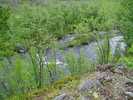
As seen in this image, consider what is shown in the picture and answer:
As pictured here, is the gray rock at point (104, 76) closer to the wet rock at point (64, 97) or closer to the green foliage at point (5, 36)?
the wet rock at point (64, 97)

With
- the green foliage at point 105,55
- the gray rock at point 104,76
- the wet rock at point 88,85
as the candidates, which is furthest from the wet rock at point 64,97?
the green foliage at point 105,55

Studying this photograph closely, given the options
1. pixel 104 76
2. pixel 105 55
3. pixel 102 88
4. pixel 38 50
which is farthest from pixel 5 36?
pixel 102 88

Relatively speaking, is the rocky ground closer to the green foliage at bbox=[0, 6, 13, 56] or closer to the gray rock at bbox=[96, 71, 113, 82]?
the gray rock at bbox=[96, 71, 113, 82]

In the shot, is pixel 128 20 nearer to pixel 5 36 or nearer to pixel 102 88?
pixel 5 36

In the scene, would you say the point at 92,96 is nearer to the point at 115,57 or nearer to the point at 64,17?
the point at 115,57

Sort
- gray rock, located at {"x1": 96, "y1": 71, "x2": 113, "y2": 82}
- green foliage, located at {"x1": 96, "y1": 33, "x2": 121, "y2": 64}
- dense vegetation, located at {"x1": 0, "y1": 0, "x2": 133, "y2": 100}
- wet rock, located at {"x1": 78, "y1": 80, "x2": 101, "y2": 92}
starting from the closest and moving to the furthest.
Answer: wet rock, located at {"x1": 78, "y1": 80, "x2": 101, "y2": 92} < gray rock, located at {"x1": 96, "y1": 71, "x2": 113, "y2": 82} < dense vegetation, located at {"x1": 0, "y1": 0, "x2": 133, "y2": 100} < green foliage, located at {"x1": 96, "y1": 33, "x2": 121, "y2": 64}

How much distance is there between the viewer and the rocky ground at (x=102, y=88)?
870 cm

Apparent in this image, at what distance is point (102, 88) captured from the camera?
349 inches

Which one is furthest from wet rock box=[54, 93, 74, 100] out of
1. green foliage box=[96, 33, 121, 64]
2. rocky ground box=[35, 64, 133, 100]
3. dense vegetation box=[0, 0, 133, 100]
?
green foliage box=[96, 33, 121, 64]

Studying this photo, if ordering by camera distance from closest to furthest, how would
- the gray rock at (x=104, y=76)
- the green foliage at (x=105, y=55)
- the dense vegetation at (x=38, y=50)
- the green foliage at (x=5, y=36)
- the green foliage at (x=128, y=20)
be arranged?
the gray rock at (x=104, y=76)
the dense vegetation at (x=38, y=50)
the green foliage at (x=105, y=55)
the green foliage at (x=5, y=36)
the green foliage at (x=128, y=20)

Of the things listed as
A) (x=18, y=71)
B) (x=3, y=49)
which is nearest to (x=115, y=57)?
(x=18, y=71)

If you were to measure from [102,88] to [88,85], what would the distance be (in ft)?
1.47

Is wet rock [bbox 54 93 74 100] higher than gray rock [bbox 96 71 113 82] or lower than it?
lower

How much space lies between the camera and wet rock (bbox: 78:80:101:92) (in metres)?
8.95
